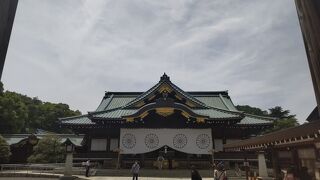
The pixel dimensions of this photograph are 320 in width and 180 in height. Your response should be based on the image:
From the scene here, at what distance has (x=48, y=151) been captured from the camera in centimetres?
2958

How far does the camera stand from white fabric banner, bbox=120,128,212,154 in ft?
85.0

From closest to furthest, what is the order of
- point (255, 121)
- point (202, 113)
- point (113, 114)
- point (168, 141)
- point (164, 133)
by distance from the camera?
point (168, 141) → point (164, 133) → point (255, 121) → point (113, 114) → point (202, 113)

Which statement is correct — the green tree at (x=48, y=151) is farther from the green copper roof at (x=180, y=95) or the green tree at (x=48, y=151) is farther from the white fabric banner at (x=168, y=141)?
the white fabric banner at (x=168, y=141)

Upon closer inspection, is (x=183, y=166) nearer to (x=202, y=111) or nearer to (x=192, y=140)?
(x=192, y=140)

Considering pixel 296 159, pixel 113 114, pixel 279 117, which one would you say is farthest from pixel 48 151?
pixel 279 117

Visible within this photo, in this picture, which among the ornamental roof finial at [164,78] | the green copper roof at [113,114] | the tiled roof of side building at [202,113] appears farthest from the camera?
the ornamental roof finial at [164,78]

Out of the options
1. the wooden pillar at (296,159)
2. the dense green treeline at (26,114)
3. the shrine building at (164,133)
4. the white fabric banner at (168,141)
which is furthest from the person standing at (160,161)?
the wooden pillar at (296,159)

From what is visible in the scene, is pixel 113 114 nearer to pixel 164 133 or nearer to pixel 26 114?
pixel 164 133

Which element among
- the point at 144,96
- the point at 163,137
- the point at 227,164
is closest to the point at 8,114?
the point at 144,96

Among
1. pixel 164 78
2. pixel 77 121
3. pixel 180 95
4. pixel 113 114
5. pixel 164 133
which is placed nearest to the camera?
pixel 164 133

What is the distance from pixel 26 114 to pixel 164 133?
38.8 metres

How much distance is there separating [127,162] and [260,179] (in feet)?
41.4

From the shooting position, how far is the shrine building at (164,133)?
2570cm

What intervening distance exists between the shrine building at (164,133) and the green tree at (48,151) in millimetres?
3409
